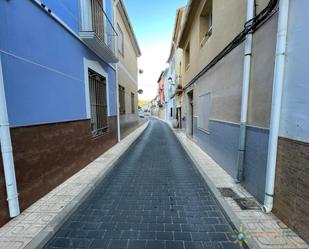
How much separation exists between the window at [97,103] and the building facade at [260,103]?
403 cm

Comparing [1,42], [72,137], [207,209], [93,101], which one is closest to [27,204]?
[72,137]

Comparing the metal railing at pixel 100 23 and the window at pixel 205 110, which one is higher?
the metal railing at pixel 100 23

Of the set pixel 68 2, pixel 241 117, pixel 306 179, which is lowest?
pixel 306 179

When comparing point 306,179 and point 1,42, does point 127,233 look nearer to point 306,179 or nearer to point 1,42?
Result: point 306,179

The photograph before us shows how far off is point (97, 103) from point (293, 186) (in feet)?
18.6

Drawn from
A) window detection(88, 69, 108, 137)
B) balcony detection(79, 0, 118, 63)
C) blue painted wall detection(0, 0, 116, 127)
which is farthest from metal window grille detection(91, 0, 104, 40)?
window detection(88, 69, 108, 137)

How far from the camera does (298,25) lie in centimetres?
189

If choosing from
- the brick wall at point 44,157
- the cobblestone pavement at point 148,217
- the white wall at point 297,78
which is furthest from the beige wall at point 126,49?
the white wall at point 297,78

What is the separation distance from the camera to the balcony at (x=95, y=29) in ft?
13.8

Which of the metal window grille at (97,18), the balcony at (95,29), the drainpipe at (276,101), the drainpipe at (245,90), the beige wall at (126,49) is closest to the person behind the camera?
the drainpipe at (276,101)

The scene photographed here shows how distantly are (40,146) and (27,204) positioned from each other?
967 millimetres

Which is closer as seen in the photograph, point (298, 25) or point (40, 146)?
point (298, 25)

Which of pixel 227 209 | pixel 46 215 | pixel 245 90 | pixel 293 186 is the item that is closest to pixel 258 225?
pixel 227 209

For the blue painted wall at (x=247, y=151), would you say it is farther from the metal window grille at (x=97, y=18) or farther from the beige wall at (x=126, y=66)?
the beige wall at (x=126, y=66)
